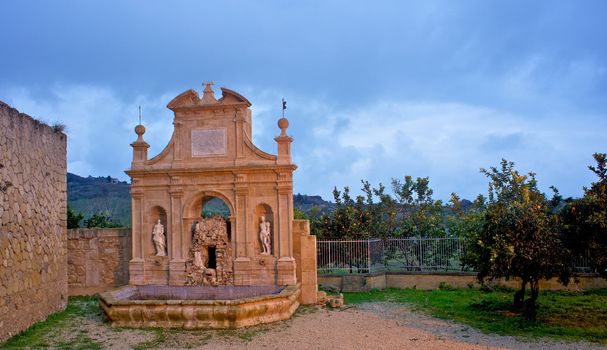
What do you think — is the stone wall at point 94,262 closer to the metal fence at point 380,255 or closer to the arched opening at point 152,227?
the arched opening at point 152,227

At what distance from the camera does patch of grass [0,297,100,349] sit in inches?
444

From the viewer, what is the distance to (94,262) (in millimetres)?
17906

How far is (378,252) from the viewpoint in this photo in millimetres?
21016

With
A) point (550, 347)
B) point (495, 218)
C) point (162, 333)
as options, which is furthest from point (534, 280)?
point (162, 333)

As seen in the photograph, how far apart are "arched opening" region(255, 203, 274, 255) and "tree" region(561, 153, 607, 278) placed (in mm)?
8061

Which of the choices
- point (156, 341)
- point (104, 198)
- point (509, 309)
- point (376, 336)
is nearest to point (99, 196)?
point (104, 198)

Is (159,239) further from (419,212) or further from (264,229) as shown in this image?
(419,212)

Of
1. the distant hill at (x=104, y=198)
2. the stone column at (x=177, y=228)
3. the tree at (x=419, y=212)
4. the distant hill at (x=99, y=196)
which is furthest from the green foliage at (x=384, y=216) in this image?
the distant hill at (x=99, y=196)

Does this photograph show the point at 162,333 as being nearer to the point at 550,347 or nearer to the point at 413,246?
the point at 550,347

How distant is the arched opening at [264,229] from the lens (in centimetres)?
1712

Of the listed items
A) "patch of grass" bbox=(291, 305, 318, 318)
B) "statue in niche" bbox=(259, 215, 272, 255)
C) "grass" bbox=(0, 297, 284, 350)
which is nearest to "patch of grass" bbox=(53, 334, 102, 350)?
"grass" bbox=(0, 297, 284, 350)

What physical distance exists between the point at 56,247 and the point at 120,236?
3466mm

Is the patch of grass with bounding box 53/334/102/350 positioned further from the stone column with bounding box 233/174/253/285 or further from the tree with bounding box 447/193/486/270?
the tree with bounding box 447/193/486/270

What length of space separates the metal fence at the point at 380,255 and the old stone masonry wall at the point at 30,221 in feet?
29.4
